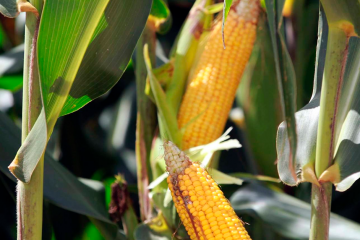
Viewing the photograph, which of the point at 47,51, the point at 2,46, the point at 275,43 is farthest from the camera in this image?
the point at 2,46

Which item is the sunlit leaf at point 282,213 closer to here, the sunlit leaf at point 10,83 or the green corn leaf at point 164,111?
the green corn leaf at point 164,111

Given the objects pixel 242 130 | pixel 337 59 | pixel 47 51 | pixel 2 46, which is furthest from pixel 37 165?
pixel 2 46

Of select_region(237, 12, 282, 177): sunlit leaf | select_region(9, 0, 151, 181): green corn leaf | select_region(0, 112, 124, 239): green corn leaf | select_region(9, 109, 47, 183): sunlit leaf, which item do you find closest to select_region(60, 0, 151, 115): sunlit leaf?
select_region(9, 0, 151, 181): green corn leaf

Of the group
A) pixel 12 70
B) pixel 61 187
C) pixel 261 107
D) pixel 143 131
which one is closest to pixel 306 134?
pixel 143 131

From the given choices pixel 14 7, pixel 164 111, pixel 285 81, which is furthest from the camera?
pixel 164 111

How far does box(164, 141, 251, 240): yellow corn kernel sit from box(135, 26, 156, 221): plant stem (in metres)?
0.32

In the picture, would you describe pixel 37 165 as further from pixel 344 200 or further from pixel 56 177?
pixel 344 200

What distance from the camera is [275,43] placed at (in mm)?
498

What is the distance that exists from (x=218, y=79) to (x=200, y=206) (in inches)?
14.7

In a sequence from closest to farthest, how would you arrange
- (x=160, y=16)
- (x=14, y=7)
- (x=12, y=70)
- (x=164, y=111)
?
(x=14, y=7)
(x=164, y=111)
(x=160, y=16)
(x=12, y=70)

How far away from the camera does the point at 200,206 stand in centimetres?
62

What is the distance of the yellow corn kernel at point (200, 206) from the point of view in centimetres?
62

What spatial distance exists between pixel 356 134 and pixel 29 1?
20.2 inches

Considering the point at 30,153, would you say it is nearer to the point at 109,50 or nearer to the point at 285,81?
the point at 109,50
